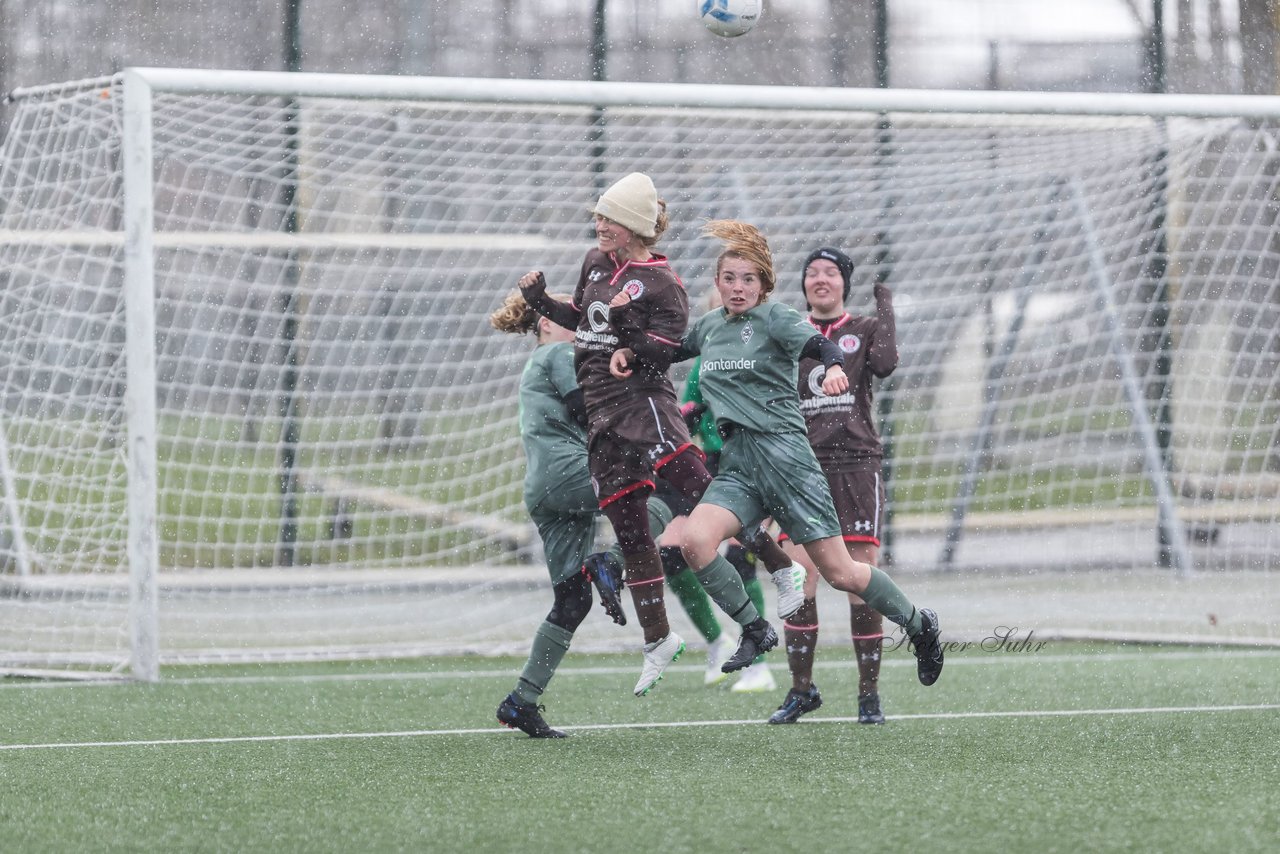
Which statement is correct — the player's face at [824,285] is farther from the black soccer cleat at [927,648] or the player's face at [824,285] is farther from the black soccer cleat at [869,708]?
the black soccer cleat at [869,708]

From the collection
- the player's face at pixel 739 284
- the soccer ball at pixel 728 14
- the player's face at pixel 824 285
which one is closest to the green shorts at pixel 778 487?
the player's face at pixel 739 284

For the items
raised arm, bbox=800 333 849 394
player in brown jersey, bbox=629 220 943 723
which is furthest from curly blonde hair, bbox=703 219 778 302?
raised arm, bbox=800 333 849 394

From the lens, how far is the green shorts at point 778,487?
4.83m

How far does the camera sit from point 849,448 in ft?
17.6

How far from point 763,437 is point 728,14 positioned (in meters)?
2.23

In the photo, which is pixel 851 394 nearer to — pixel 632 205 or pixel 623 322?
pixel 623 322

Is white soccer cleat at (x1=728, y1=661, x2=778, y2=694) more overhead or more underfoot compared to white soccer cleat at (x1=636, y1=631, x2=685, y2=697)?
more underfoot

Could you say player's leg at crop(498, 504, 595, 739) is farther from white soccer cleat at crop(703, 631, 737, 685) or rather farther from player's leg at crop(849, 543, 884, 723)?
white soccer cleat at crop(703, 631, 737, 685)

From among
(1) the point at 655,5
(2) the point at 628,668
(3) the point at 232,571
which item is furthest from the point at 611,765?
(1) the point at 655,5

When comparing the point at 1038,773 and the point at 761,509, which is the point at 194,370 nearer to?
the point at 761,509

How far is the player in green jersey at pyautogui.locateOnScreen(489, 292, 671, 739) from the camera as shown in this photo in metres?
5.03

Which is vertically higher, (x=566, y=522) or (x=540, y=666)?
(x=566, y=522)

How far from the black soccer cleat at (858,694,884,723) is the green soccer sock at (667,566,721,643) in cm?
109

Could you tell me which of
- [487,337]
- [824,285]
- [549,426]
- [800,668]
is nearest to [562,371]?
[549,426]
